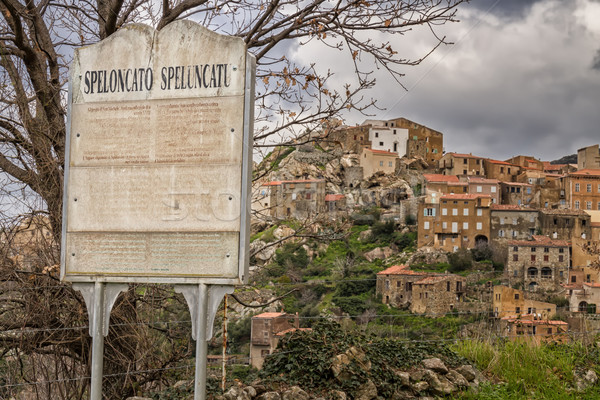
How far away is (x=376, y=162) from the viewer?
7806 cm

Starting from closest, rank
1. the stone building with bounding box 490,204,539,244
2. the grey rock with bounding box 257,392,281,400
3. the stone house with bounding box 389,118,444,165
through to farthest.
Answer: the grey rock with bounding box 257,392,281,400 → the stone building with bounding box 490,204,539,244 → the stone house with bounding box 389,118,444,165

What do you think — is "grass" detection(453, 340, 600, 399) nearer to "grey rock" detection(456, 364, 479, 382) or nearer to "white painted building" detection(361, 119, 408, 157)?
"grey rock" detection(456, 364, 479, 382)

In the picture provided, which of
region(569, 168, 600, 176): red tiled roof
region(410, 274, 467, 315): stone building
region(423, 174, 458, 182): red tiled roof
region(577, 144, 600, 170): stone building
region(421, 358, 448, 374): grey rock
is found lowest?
region(410, 274, 467, 315): stone building

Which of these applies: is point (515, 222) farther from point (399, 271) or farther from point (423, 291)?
point (423, 291)

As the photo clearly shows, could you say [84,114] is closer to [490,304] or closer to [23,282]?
[23,282]

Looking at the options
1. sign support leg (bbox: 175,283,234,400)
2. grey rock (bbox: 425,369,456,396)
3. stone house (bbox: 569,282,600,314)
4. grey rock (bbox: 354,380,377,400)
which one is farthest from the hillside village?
sign support leg (bbox: 175,283,234,400)

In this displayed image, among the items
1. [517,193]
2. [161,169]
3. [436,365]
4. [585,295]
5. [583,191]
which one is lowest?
[585,295]

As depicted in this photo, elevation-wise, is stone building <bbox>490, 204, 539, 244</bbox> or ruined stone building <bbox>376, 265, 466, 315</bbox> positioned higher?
stone building <bbox>490, 204, 539, 244</bbox>

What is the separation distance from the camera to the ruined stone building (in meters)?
49.1

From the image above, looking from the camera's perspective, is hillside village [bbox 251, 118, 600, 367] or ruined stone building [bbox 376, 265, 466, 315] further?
hillside village [bbox 251, 118, 600, 367]

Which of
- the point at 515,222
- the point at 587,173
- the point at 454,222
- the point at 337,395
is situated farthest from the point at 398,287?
the point at 337,395

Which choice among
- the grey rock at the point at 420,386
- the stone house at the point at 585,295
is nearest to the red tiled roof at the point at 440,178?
the stone house at the point at 585,295

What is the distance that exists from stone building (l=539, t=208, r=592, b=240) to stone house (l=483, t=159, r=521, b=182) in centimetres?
1288

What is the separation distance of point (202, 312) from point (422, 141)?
8426 cm
